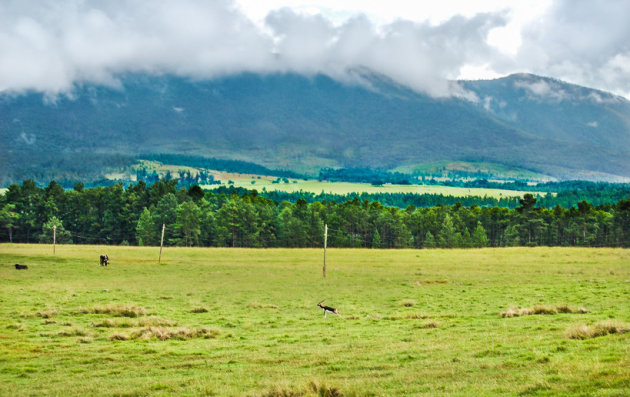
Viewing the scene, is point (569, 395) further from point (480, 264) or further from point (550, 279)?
point (480, 264)

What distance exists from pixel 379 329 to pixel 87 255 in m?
67.0

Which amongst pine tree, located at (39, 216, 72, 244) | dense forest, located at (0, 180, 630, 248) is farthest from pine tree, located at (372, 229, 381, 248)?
pine tree, located at (39, 216, 72, 244)

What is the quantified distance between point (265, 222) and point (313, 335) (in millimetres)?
111732

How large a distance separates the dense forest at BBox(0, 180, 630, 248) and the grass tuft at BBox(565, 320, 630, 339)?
370 feet

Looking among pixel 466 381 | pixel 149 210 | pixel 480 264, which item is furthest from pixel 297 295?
pixel 149 210

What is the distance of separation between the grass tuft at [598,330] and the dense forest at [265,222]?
11272 cm

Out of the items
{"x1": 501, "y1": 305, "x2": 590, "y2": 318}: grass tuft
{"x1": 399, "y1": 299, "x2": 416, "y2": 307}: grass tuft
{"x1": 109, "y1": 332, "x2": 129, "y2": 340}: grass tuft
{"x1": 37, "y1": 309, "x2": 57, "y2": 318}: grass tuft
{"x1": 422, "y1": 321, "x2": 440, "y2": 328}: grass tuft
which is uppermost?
{"x1": 501, "y1": 305, "x2": 590, "y2": 318}: grass tuft

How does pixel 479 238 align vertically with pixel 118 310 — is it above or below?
above

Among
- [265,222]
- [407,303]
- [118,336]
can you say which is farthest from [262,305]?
[265,222]

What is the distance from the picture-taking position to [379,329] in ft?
84.4

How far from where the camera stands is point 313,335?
2478cm

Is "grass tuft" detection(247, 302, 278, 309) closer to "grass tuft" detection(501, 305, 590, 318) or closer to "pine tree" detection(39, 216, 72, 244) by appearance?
"grass tuft" detection(501, 305, 590, 318)

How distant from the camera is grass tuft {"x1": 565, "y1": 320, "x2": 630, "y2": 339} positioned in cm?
1925

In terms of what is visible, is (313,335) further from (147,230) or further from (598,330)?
(147,230)
